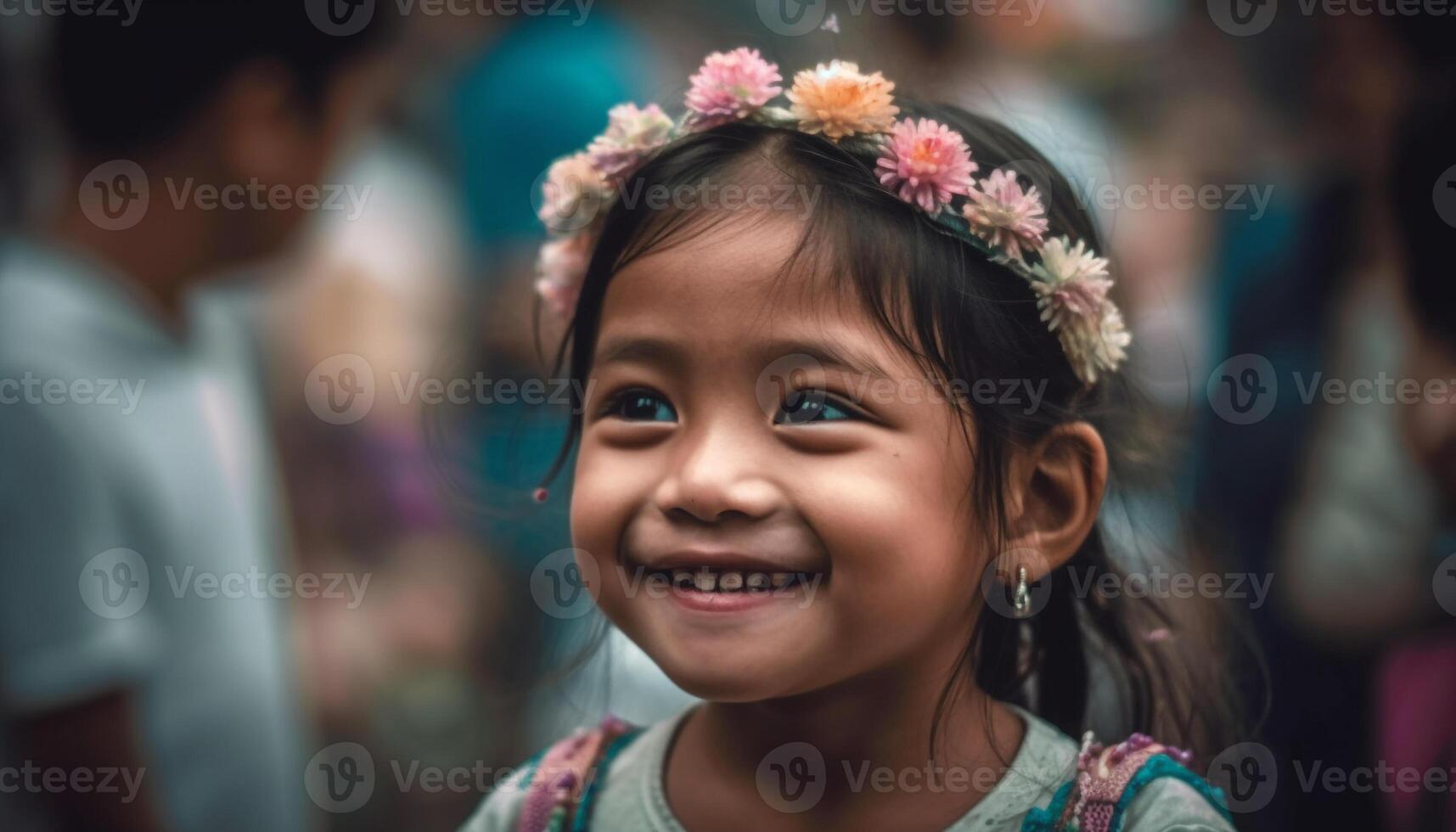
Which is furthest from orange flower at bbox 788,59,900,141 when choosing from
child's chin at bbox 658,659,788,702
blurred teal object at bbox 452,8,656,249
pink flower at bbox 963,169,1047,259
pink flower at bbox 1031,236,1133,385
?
blurred teal object at bbox 452,8,656,249

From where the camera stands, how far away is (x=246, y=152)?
313cm

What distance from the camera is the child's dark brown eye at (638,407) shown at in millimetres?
1712

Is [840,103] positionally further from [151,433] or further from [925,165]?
[151,433]

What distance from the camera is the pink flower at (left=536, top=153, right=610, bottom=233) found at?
1.93m

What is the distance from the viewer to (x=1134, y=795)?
1658 mm

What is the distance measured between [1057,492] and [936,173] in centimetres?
45

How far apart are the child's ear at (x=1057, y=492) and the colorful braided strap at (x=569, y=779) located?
0.66m

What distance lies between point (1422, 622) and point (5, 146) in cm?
373

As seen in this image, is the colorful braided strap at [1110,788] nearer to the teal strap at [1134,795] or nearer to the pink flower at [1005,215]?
Answer: the teal strap at [1134,795]

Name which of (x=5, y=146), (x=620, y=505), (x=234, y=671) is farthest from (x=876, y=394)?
(x=5, y=146)

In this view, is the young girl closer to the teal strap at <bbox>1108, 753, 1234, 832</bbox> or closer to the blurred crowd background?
the teal strap at <bbox>1108, 753, 1234, 832</bbox>

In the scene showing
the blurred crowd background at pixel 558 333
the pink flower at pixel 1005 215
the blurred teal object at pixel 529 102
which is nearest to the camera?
the pink flower at pixel 1005 215

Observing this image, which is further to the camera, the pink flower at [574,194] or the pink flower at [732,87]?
the pink flower at [574,194]

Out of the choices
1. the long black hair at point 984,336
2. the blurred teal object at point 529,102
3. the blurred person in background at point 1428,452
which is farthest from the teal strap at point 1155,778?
the blurred teal object at point 529,102
